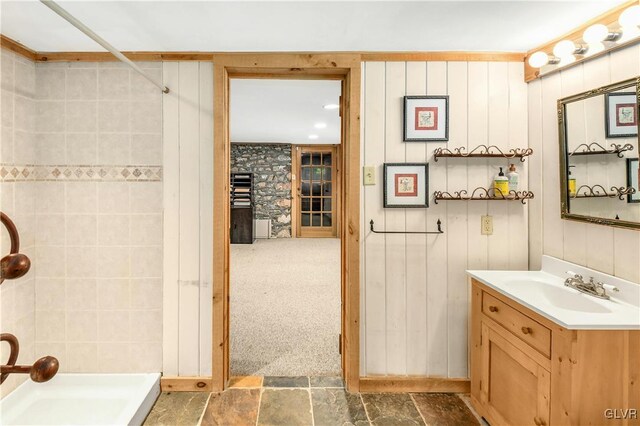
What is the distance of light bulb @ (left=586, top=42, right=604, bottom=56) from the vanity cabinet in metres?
1.29

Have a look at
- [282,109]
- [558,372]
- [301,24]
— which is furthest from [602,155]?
[282,109]

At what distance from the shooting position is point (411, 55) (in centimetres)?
212

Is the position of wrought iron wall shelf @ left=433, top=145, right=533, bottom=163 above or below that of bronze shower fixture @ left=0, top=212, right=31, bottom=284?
above

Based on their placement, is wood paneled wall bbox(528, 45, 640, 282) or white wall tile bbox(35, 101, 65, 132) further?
white wall tile bbox(35, 101, 65, 132)

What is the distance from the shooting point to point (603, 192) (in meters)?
1.66

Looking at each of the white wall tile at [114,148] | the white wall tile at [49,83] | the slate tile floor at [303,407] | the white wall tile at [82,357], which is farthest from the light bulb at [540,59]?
the white wall tile at [82,357]

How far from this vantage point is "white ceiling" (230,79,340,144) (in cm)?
340

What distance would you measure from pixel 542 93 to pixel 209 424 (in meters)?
2.71

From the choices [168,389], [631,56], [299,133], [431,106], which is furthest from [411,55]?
[299,133]

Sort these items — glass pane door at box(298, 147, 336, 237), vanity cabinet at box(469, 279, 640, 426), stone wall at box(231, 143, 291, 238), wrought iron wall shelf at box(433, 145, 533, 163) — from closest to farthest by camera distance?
1. vanity cabinet at box(469, 279, 640, 426)
2. wrought iron wall shelf at box(433, 145, 533, 163)
3. stone wall at box(231, 143, 291, 238)
4. glass pane door at box(298, 147, 336, 237)

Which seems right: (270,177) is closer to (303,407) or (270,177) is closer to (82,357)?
(82,357)

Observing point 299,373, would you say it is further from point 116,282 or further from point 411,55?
point 411,55

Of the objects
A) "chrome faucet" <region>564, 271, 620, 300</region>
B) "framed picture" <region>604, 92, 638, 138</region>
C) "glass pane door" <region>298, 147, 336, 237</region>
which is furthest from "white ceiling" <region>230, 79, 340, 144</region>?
"chrome faucet" <region>564, 271, 620, 300</region>

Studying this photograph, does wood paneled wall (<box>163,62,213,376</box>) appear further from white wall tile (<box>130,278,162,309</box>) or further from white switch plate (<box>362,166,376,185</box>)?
white switch plate (<box>362,166,376,185</box>)
